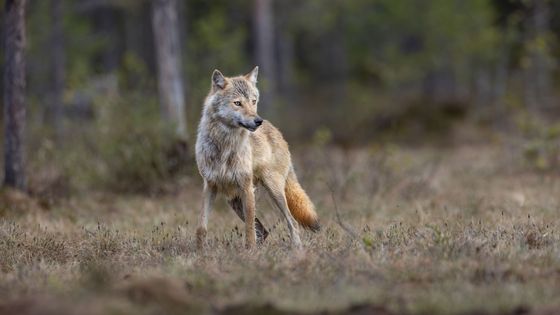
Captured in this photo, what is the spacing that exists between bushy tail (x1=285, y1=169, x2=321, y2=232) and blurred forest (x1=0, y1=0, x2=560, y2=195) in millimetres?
4836

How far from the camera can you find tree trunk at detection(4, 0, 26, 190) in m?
11.8

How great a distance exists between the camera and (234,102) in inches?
339

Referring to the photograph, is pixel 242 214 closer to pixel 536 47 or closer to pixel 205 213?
pixel 205 213

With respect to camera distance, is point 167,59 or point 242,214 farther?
point 167,59

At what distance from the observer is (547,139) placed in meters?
16.3

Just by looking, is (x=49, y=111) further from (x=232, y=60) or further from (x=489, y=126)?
(x=489, y=126)

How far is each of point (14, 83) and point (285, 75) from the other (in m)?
26.8

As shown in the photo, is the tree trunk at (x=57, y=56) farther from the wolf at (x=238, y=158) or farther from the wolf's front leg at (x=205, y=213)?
the wolf's front leg at (x=205, y=213)

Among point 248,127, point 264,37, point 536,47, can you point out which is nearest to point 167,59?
point 536,47

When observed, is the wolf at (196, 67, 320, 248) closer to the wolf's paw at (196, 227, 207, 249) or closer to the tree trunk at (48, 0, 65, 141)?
the wolf's paw at (196, 227, 207, 249)

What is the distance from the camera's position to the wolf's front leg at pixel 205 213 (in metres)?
8.41

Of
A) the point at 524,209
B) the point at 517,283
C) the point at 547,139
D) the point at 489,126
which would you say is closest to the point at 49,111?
the point at 489,126

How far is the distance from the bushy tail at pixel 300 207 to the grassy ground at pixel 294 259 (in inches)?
7.0

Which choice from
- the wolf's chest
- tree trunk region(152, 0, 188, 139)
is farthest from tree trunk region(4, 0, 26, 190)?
tree trunk region(152, 0, 188, 139)
